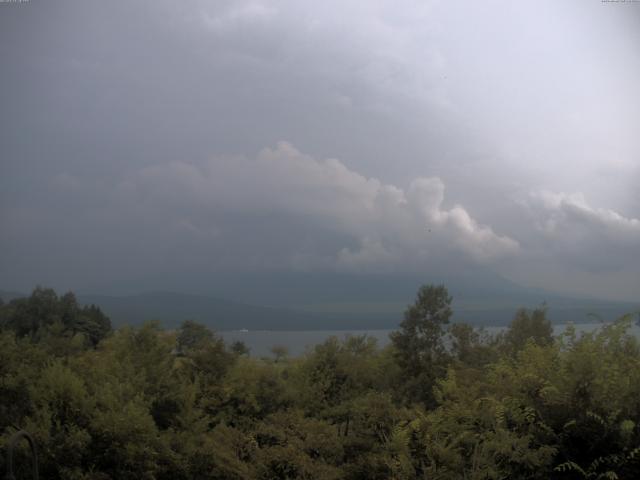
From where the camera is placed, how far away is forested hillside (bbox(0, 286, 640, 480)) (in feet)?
26.1

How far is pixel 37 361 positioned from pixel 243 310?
6428 inches

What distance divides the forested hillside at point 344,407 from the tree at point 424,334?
5 centimetres

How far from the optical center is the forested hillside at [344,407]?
313 inches

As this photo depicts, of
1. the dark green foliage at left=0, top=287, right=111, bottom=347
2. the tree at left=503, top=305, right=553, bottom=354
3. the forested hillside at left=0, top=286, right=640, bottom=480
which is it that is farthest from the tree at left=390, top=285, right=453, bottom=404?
the dark green foliage at left=0, top=287, right=111, bottom=347

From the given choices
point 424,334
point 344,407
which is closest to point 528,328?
point 424,334

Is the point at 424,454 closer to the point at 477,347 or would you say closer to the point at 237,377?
the point at 237,377

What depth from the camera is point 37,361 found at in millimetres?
15148

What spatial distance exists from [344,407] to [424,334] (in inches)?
208

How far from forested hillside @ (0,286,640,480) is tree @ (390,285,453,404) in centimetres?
5

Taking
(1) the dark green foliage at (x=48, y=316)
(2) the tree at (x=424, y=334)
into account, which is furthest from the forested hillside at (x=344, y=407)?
(1) the dark green foliage at (x=48, y=316)

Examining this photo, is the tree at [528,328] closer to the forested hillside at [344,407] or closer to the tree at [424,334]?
the forested hillside at [344,407]

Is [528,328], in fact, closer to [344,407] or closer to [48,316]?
[344,407]

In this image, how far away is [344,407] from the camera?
17.0m

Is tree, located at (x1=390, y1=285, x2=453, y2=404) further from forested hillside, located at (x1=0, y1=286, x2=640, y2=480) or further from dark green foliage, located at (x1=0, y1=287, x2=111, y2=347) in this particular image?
dark green foliage, located at (x1=0, y1=287, x2=111, y2=347)
